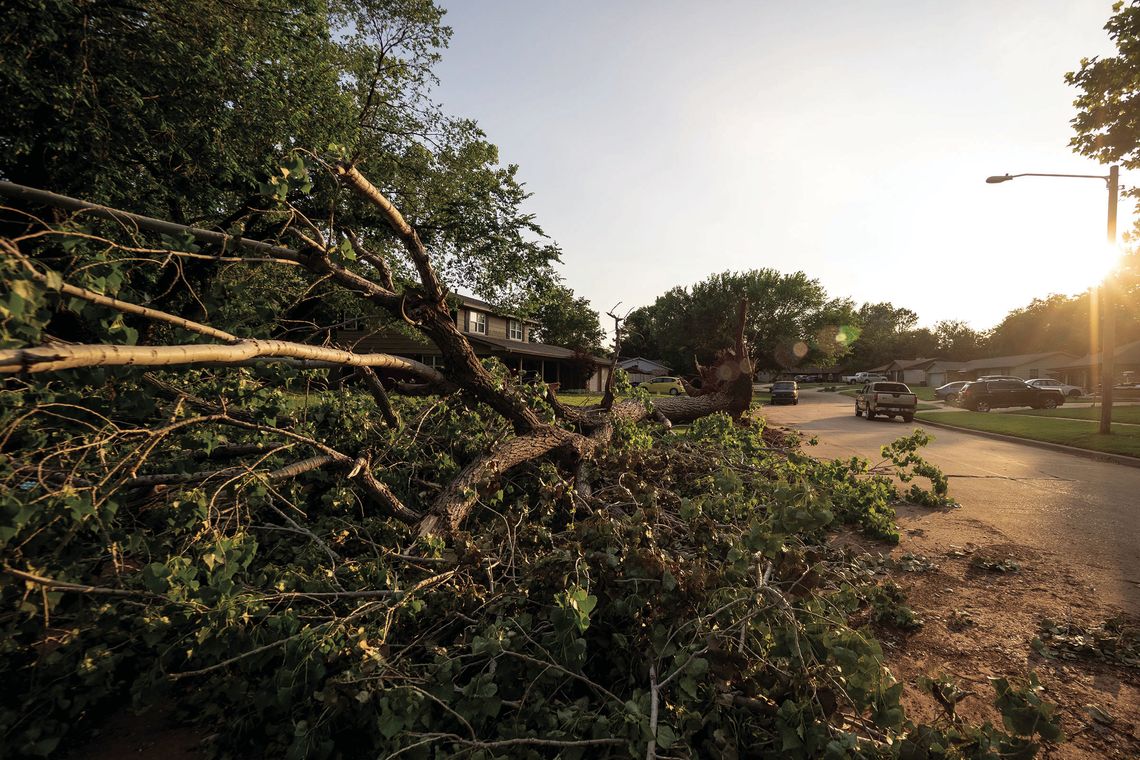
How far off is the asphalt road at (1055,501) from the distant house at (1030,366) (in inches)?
2279

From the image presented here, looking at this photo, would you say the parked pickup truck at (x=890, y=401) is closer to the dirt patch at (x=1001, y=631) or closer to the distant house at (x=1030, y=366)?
the dirt patch at (x=1001, y=631)

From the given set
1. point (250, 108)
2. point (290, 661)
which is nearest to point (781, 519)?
point (290, 661)

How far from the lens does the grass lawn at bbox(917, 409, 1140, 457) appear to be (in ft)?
32.8

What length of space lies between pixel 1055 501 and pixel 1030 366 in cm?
6873

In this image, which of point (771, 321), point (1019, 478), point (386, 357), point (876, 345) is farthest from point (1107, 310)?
point (876, 345)

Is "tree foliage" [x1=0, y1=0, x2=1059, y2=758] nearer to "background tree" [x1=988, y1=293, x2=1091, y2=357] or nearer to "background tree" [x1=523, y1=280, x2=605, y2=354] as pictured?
"background tree" [x1=523, y1=280, x2=605, y2=354]

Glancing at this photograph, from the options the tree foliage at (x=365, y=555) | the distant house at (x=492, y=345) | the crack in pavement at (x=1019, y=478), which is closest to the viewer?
the tree foliage at (x=365, y=555)

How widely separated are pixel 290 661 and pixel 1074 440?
1639 centimetres

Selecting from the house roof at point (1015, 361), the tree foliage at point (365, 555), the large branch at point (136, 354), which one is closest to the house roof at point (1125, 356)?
the house roof at point (1015, 361)

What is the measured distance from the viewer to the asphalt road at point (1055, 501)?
4047mm

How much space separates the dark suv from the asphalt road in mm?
16691

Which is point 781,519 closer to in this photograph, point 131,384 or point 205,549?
point 205,549

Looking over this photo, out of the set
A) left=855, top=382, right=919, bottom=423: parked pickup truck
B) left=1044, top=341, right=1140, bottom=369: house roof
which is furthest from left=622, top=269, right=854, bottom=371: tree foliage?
left=855, top=382, right=919, bottom=423: parked pickup truck

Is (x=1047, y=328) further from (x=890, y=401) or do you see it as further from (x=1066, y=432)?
(x=1066, y=432)
